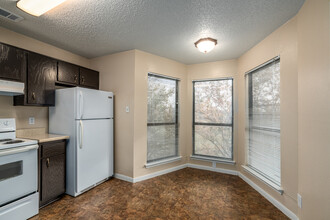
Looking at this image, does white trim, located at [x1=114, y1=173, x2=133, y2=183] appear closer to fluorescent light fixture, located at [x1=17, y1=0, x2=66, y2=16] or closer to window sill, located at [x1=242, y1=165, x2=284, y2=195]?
window sill, located at [x1=242, y1=165, x2=284, y2=195]

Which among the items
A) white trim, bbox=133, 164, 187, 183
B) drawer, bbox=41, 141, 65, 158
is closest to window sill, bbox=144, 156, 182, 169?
white trim, bbox=133, 164, 187, 183

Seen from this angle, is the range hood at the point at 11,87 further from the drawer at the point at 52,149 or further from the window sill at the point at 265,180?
the window sill at the point at 265,180

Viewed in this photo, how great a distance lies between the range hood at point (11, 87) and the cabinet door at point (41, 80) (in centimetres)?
12

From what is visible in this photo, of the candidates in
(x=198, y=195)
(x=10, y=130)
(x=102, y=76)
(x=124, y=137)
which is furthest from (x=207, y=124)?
(x=10, y=130)

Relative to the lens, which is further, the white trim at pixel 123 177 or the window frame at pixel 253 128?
the white trim at pixel 123 177

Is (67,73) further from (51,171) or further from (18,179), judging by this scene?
(18,179)

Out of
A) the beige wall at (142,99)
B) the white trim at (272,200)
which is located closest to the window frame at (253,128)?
the white trim at (272,200)

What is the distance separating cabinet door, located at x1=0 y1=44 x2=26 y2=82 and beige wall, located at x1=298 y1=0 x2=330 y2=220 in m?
3.48

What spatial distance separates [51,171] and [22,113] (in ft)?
3.45

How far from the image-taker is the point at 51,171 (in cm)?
234

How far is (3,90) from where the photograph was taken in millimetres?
2027

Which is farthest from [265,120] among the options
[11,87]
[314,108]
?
[11,87]

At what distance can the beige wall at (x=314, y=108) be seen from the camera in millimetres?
1415

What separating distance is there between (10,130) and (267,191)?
152 inches
